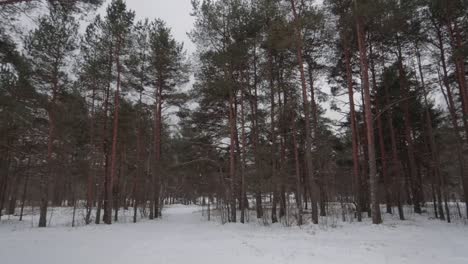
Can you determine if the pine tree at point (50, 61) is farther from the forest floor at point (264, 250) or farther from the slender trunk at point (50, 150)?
the forest floor at point (264, 250)

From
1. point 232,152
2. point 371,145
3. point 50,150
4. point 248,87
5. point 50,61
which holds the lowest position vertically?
point 371,145

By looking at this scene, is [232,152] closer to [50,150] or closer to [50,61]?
[50,150]

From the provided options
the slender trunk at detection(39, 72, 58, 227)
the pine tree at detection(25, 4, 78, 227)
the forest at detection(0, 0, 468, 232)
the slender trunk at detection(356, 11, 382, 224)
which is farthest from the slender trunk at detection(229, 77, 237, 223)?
the slender trunk at detection(39, 72, 58, 227)

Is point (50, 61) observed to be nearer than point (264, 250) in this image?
No

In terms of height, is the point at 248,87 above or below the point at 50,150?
above

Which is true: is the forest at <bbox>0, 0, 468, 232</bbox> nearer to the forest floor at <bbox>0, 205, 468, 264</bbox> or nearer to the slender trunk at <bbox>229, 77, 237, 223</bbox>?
the slender trunk at <bbox>229, 77, 237, 223</bbox>

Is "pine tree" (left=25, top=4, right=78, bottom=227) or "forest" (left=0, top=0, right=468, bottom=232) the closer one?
"forest" (left=0, top=0, right=468, bottom=232)

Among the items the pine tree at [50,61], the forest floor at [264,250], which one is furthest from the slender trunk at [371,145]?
the pine tree at [50,61]

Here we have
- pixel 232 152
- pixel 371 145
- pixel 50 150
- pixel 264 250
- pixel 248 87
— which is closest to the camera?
pixel 264 250

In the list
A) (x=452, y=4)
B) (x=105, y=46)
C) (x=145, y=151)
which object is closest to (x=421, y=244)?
(x=452, y=4)

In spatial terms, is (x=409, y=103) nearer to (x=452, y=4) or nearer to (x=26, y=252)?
(x=452, y=4)

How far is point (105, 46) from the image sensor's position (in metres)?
15.3

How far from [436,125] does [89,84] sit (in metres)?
25.3

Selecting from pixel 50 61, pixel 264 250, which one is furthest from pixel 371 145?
pixel 50 61
